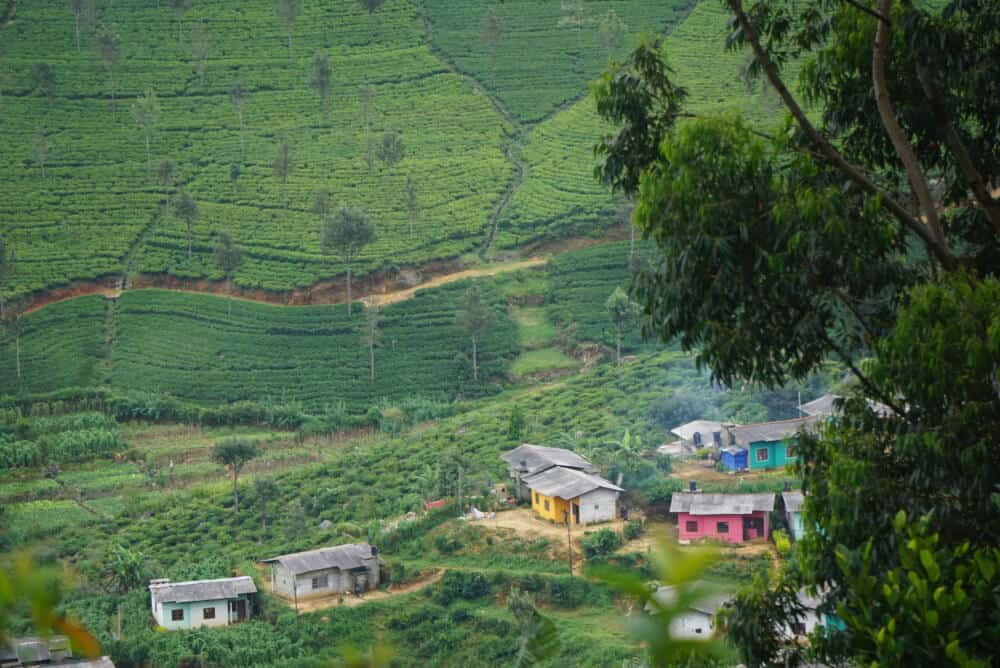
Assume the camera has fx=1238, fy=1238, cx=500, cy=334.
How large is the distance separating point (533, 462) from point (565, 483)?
2419 millimetres

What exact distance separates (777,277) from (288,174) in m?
45.1

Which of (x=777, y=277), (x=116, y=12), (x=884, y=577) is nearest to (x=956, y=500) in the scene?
(x=884, y=577)

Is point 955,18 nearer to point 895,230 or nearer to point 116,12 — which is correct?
point 895,230

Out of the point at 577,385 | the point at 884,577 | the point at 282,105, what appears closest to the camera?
the point at 884,577

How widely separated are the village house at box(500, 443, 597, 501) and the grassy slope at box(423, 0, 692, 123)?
27088 millimetres

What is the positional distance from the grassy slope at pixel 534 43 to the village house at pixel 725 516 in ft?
103

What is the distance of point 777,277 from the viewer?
8227mm

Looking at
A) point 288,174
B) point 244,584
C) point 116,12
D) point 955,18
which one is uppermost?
point 116,12

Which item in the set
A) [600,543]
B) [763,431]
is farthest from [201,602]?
[763,431]

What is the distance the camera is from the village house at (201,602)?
2681cm

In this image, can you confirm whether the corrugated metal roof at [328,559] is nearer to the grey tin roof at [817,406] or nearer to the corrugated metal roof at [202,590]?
the corrugated metal roof at [202,590]

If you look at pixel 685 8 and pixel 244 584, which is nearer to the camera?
pixel 244 584

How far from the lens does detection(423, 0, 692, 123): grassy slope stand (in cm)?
5875

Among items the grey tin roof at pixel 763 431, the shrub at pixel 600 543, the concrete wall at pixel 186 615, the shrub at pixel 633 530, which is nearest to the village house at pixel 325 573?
the concrete wall at pixel 186 615
